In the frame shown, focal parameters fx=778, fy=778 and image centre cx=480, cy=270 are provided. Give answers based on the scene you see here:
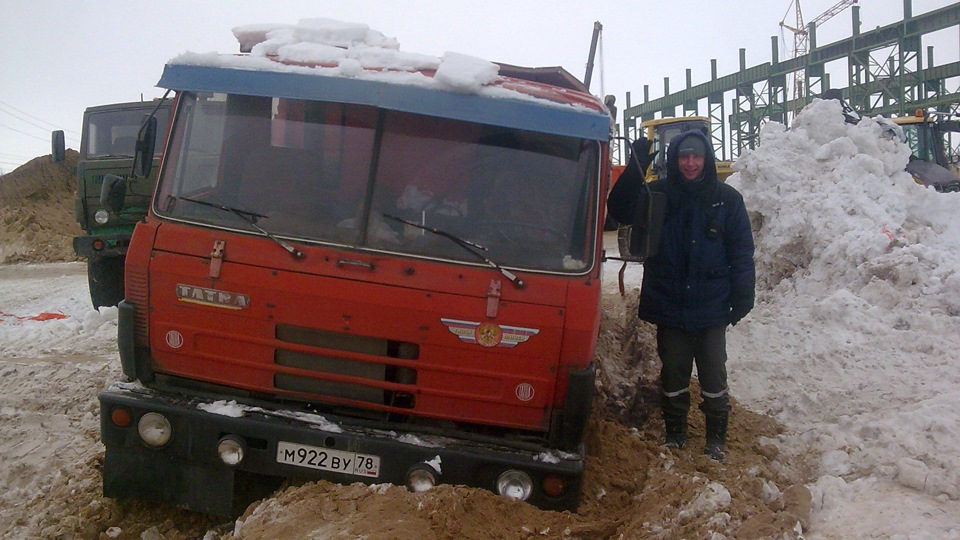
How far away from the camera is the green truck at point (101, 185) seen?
8773 millimetres

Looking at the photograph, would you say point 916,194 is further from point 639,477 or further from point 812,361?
point 639,477

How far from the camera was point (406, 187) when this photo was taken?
371cm

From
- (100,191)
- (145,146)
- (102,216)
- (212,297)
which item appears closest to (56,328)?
(100,191)

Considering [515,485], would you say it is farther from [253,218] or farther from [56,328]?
[56,328]

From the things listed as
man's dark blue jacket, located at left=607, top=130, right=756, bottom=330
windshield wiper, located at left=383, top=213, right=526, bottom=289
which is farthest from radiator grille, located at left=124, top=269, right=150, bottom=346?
man's dark blue jacket, located at left=607, top=130, right=756, bottom=330

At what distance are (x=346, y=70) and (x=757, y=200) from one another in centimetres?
676

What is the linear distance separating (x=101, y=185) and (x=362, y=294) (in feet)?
22.5

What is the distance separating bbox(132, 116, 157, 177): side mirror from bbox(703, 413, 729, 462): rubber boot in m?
3.53

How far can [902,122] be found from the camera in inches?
689

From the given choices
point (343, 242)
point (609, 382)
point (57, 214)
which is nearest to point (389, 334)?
point (343, 242)

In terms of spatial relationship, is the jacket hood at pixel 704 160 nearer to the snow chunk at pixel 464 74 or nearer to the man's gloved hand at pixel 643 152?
the man's gloved hand at pixel 643 152

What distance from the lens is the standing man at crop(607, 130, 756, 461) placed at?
4.52m

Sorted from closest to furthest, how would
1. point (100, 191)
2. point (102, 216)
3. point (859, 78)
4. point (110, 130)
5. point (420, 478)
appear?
point (420, 478) < point (100, 191) < point (102, 216) < point (110, 130) < point (859, 78)

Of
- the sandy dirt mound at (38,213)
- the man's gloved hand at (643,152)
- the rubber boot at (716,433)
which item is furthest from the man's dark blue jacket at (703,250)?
the sandy dirt mound at (38,213)
